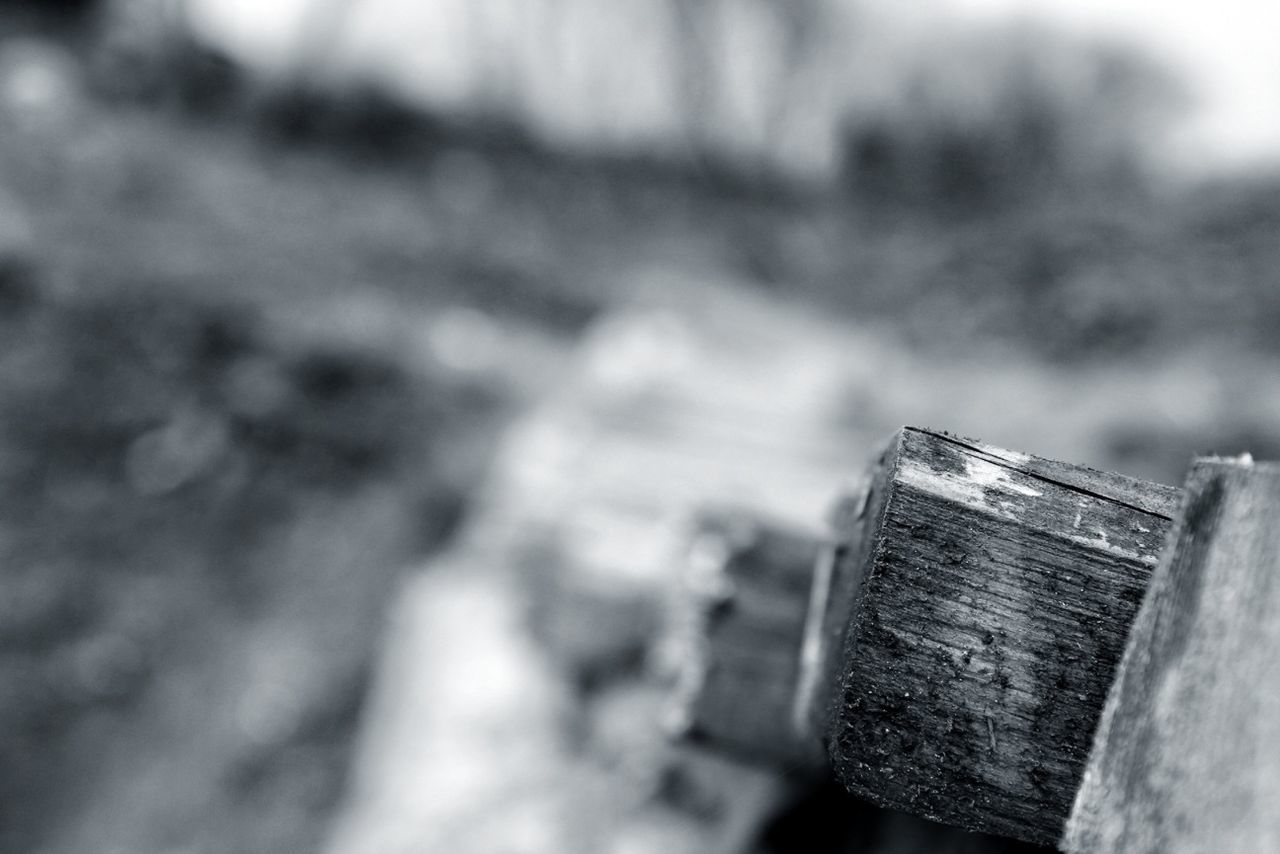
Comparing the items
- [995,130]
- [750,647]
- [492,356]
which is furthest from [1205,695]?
[995,130]

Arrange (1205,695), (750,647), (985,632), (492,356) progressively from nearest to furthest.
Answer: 1. (1205,695)
2. (985,632)
3. (750,647)
4. (492,356)

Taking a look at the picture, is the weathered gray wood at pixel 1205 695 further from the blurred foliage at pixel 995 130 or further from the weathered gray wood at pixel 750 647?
the blurred foliage at pixel 995 130

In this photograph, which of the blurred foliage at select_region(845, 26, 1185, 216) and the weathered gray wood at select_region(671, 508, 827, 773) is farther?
the blurred foliage at select_region(845, 26, 1185, 216)

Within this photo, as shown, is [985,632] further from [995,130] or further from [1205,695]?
[995,130]

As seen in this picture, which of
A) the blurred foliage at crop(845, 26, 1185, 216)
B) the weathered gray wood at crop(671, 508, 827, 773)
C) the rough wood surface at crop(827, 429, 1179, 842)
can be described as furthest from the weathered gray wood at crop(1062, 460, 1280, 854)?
the blurred foliage at crop(845, 26, 1185, 216)

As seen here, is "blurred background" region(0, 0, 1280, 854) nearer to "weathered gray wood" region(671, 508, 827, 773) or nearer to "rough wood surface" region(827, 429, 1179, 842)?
"weathered gray wood" region(671, 508, 827, 773)

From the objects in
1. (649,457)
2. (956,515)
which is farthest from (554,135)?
(956,515)

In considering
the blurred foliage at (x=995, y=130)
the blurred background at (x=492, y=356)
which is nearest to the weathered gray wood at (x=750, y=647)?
the blurred background at (x=492, y=356)
